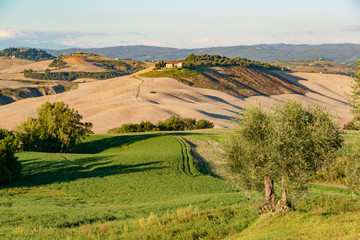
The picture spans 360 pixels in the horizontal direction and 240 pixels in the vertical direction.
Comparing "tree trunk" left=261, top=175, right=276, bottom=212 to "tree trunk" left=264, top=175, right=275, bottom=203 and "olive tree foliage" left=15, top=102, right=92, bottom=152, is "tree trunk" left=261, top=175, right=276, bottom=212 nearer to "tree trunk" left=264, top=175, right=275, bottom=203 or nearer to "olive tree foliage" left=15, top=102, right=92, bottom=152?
"tree trunk" left=264, top=175, right=275, bottom=203

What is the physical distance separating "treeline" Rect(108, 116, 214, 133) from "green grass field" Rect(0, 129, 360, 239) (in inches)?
1014

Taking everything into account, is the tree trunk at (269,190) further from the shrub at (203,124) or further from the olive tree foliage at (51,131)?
the shrub at (203,124)

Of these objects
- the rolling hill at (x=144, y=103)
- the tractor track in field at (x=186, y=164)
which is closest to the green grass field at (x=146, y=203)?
the tractor track in field at (x=186, y=164)

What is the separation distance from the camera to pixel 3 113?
424ft

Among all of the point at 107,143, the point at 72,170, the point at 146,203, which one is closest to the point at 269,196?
the point at 146,203

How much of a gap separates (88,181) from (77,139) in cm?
2863

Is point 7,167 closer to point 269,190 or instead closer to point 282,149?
point 269,190

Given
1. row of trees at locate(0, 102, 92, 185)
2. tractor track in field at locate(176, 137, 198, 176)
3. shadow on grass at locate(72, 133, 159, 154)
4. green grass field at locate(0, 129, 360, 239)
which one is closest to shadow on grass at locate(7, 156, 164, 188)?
green grass field at locate(0, 129, 360, 239)

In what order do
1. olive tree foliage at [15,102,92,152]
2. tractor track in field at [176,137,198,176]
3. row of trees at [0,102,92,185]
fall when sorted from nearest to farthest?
tractor track in field at [176,137,198,176] → row of trees at [0,102,92,185] → olive tree foliage at [15,102,92,152]

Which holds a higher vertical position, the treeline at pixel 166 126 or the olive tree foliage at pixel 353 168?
the olive tree foliage at pixel 353 168

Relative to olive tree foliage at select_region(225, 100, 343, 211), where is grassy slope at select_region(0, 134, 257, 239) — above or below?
below

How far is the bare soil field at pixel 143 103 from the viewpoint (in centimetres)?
11794

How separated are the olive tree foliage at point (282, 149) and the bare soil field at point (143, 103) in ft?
238

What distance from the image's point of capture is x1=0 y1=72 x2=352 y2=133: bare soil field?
387 feet
